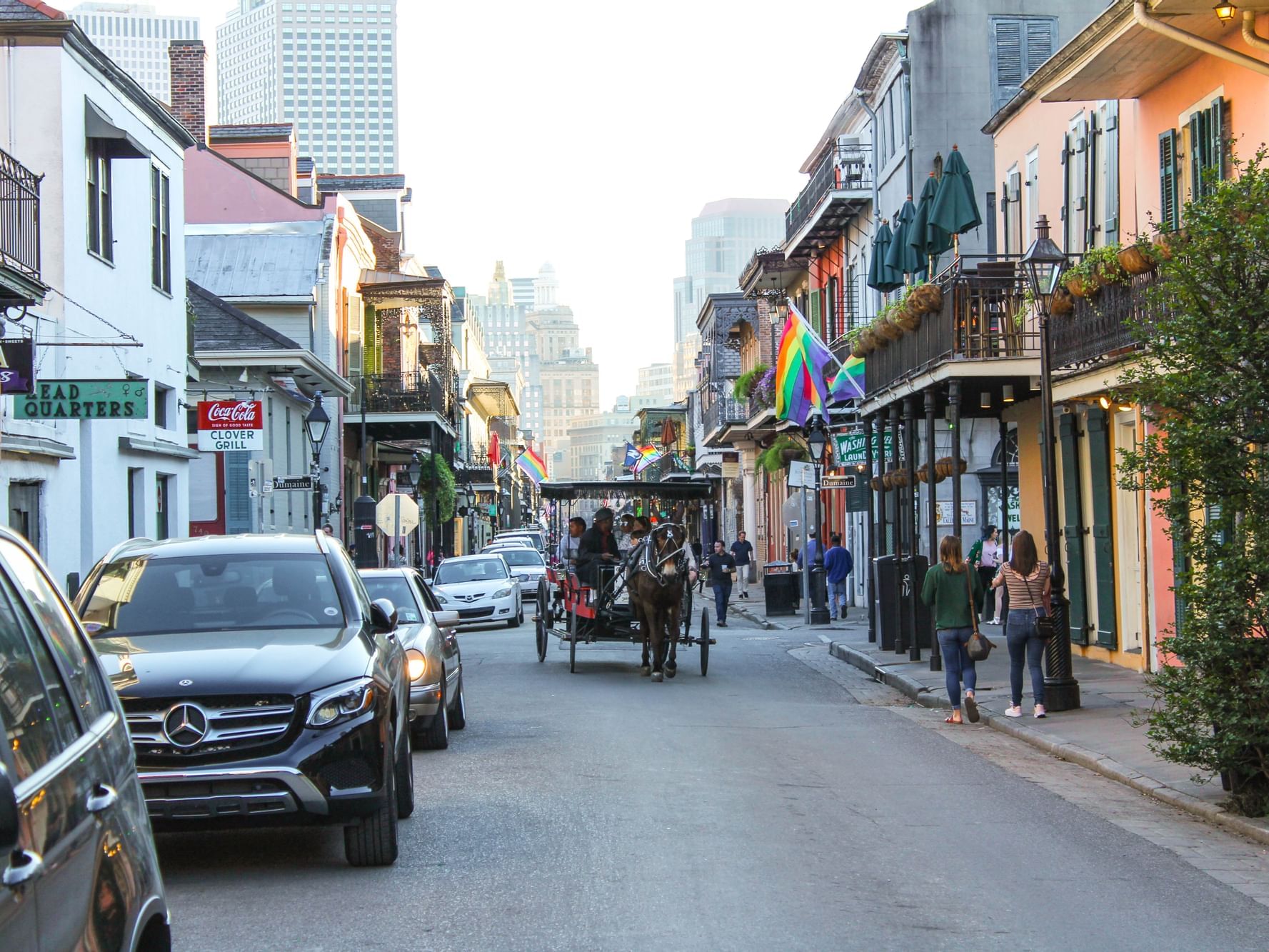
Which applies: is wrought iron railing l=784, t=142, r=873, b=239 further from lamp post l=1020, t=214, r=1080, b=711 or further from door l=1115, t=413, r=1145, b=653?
lamp post l=1020, t=214, r=1080, b=711

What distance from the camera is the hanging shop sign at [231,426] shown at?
958 inches

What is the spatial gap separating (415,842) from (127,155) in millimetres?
17240

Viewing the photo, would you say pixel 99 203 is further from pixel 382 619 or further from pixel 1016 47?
pixel 1016 47

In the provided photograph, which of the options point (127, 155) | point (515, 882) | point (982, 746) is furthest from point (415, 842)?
point (127, 155)

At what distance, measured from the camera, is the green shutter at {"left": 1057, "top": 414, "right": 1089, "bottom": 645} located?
20906mm

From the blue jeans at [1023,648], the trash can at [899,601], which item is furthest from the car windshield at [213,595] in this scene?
the trash can at [899,601]

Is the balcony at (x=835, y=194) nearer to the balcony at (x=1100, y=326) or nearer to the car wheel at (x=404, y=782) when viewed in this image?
the balcony at (x=1100, y=326)

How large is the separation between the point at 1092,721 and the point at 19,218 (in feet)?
40.4

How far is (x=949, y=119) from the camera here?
31406 mm

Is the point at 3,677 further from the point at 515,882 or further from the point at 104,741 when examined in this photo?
the point at 515,882

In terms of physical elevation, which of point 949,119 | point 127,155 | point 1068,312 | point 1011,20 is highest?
point 1011,20

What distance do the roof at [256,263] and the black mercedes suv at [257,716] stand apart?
3572 cm

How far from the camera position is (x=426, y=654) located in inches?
491

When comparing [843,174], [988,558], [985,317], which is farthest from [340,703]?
[843,174]
